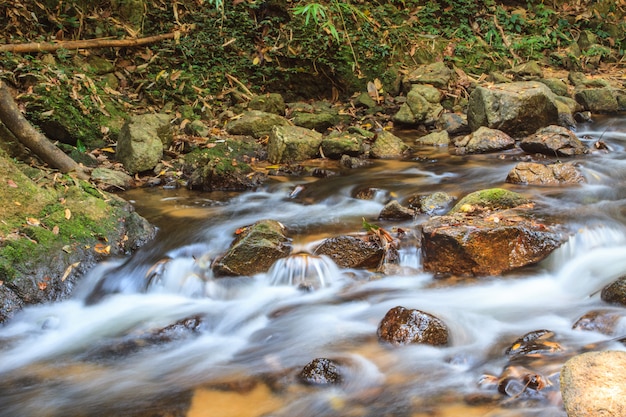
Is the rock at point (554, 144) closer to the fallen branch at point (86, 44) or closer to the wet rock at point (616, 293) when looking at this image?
the wet rock at point (616, 293)

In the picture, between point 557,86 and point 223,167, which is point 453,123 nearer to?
point 557,86

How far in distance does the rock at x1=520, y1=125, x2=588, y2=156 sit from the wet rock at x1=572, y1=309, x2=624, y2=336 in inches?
176

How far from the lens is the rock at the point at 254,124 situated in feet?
28.8

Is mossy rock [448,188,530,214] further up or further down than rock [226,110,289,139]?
further down

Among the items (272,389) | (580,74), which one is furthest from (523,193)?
(580,74)

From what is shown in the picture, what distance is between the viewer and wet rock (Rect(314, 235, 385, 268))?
4906 mm

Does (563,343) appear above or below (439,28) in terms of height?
below

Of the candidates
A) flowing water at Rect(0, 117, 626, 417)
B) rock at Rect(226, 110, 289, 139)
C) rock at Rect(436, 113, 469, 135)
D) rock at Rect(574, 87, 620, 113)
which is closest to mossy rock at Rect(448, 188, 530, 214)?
flowing water at Rect(0, 117, 626, 417)

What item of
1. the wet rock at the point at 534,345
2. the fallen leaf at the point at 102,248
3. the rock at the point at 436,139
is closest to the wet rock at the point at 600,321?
the wet rock at the point at 534,345

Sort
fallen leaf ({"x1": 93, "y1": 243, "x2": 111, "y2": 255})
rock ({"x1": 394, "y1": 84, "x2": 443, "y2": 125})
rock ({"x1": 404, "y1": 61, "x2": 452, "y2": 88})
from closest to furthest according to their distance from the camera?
fallen leaf ({"x1": 93, "y1": 243, "x2": 111, "y2": 255})
rock ({"x1": 394, "y1": 84, "x2": 443, "y2": 125})
rock ({"x1": 404, "y1": 61, "x2": 452, "y2": 88})

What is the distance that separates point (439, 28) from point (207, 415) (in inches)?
468

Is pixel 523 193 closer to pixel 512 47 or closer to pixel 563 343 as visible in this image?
pixel 563 343

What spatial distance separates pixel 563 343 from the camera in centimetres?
346

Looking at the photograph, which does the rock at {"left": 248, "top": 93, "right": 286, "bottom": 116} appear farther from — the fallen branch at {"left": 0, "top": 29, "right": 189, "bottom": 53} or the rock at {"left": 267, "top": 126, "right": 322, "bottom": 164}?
the fallen branch at {"left": 0, "top": 29, "right": 189, "bottom": 53}
